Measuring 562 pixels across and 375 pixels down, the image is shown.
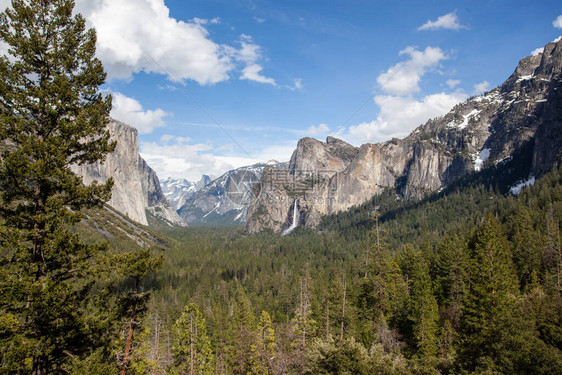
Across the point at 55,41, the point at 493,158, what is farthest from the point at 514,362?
the point at 493,158

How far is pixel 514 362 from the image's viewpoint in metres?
19.3

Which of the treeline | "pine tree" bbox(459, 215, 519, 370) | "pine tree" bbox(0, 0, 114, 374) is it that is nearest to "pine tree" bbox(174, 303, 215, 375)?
the treeline

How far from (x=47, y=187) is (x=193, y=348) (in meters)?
25.0

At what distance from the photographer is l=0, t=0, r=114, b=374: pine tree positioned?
938cm

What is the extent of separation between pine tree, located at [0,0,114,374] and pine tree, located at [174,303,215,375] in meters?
20.7

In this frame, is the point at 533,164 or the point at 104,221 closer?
the point at 533,164

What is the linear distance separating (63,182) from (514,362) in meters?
26.6

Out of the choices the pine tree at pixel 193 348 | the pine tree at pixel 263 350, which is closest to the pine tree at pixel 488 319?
the pine tree at pixel 263 350

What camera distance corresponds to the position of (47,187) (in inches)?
416

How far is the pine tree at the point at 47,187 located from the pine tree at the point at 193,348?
68.1 feet

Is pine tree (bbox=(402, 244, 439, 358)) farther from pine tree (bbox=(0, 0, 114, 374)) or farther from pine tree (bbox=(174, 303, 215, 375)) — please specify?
pine tree (bbox=(0, 0, 114, 374))

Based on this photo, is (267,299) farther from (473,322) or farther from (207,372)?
(473,322)

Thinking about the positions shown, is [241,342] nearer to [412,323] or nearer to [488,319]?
[412,323]

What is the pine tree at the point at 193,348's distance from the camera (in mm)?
28984
